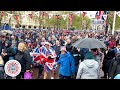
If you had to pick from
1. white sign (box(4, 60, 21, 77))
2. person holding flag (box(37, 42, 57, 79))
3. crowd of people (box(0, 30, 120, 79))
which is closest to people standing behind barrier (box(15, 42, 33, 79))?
crowd of people (box(0, 30, 120, 79))

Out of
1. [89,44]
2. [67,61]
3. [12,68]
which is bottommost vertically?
[12,68]

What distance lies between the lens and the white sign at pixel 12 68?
30.5 feet

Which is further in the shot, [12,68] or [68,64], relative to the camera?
[68,64]

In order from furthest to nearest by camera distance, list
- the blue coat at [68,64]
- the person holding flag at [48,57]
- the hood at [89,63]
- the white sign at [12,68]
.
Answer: the person holding flag at [48,57] < the blue coat at [68,64] < the white sign at [12,68] < the hood at [89,63]

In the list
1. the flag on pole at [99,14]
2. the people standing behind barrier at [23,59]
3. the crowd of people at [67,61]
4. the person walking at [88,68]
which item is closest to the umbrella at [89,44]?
the crowd of people at [67,61]

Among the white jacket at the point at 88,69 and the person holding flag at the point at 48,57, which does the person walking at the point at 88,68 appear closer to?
the white jacket at the point at 88,69

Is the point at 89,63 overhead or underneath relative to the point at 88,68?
overhead

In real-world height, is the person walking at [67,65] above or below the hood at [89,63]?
below

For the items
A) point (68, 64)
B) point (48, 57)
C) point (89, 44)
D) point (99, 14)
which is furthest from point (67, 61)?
point (99, 14)

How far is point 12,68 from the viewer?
9.32 metres

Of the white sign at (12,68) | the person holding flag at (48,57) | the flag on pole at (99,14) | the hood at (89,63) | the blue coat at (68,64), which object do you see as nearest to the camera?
the hood at (89,63)

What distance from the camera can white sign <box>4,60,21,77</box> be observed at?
9.30m

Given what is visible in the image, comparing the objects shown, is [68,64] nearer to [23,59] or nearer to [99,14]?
[23,59]
